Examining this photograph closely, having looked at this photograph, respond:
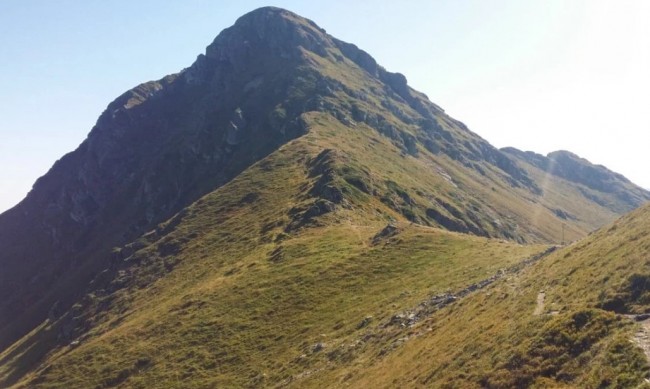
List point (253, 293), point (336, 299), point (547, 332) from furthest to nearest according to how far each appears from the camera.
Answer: point (253, 293) < point (336, 299) < point (547, 332)

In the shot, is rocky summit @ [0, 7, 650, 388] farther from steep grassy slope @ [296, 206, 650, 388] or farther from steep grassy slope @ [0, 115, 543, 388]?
steep grassy slope @ [0, 115, 543, 388]

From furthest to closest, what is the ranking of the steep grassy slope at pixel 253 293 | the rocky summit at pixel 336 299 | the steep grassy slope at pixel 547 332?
the steep grassy slope at pixel 253 293 → the rocky summit at pixel 336 299 → the steep grassy slope at pixel 547 332

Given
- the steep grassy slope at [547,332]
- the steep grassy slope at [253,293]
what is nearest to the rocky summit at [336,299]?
the steep grassy slope at [547,332]

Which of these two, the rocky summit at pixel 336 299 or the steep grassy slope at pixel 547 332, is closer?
the steep grassy slope at pixel 547 332

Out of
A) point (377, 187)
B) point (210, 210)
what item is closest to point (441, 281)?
point (377, 187)

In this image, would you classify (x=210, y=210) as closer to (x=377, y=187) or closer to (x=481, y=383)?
(x=377, y=187)

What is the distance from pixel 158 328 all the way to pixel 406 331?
176 ft

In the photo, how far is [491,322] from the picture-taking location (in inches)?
1405

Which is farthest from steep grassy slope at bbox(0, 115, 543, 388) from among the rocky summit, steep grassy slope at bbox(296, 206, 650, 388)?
steep grassy slope at bbox(296, 206, 650, 388)

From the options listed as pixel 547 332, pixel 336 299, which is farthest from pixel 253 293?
pixel 547 332

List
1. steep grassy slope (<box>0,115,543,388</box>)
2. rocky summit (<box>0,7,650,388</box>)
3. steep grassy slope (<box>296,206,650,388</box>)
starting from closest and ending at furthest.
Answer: steep grassy slope (<box>296,206,650,388</box>) → rocky summit (<box>0,7,650,388</box>) → steep grassy slope (<box>0,115,543,388</box>)

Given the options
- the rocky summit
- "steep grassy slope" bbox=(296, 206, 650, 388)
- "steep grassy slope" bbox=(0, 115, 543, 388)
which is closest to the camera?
"steep grassy slope" bbox=(296, 206, 650, 388)

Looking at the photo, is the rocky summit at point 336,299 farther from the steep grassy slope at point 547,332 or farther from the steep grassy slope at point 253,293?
the steep grassy slope at point 253,293

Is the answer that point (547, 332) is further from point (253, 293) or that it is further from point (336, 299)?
point (253, 293)
